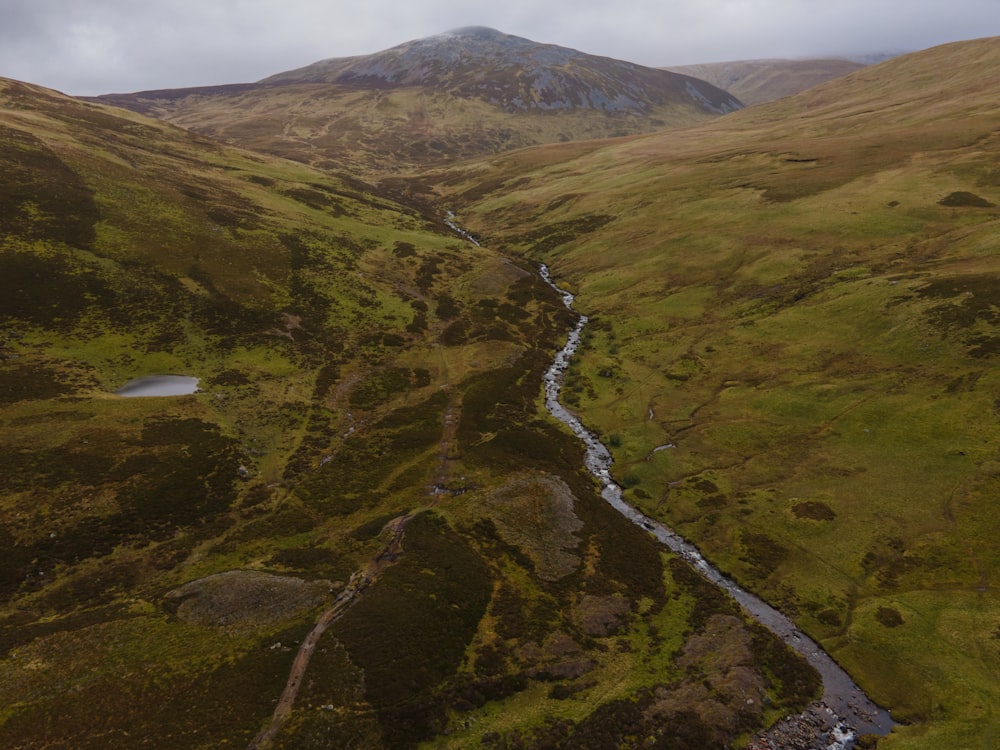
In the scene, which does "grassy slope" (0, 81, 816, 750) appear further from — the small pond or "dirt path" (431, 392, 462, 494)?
the small pond

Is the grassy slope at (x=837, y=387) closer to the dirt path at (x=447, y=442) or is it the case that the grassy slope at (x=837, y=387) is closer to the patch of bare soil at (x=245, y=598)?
the dirt path at (x=447, y=442)

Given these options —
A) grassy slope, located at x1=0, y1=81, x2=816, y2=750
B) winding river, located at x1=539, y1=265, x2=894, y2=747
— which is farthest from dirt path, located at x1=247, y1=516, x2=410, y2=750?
winding river, located at x1=539, y1=265, x2=894, y2=747

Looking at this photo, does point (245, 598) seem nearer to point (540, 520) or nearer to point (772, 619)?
point (540, 520)

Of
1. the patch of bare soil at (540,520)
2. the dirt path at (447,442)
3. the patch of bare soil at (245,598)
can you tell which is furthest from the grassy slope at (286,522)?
the dirt path at (447,442)

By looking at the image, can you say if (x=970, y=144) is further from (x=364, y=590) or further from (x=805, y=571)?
(x=364, y=590)

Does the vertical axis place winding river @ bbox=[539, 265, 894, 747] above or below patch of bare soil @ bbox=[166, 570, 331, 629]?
below

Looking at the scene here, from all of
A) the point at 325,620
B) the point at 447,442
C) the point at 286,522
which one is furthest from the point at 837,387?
the point at 286,522
